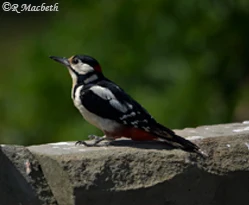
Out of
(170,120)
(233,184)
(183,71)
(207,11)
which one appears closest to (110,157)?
(233,184)

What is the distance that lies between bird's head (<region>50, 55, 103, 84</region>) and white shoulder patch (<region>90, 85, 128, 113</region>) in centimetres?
12

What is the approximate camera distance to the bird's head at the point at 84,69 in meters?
3.93

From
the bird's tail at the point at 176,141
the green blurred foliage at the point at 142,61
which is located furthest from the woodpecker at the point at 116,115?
the green blurred foliage at the point at 142,61

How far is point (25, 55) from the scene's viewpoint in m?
6.86

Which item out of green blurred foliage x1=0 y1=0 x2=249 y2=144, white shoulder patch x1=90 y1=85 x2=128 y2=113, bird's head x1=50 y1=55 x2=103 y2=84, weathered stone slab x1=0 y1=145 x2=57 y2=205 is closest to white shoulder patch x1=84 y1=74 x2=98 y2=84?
bird's head x1=50 y1=55 x2=103 y2=84

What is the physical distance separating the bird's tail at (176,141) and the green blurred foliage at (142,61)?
238 centimetres

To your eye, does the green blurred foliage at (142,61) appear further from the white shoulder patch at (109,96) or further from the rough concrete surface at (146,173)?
the rough concrete surface at (146,173)

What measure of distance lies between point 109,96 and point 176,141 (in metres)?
0.41

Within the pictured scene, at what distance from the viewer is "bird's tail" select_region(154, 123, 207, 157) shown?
351 centimetres

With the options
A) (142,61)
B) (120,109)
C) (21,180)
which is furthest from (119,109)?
(142,61)

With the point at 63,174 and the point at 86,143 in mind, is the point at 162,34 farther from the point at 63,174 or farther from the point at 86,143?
the point at 63,174

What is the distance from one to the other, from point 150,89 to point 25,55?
3.84 ft

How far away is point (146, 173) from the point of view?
11.0ft

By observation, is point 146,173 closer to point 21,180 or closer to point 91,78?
point 21,180
